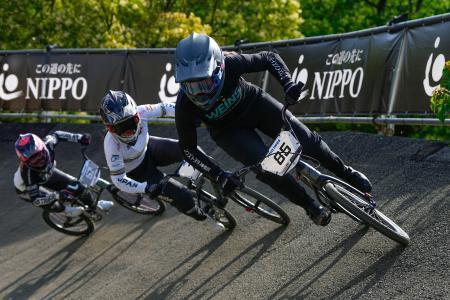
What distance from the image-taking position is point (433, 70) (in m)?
9.22

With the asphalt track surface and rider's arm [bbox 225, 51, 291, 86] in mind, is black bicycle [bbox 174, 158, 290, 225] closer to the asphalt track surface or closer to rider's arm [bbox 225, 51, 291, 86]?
the asphalt track surface

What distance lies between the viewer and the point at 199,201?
26.7 ft

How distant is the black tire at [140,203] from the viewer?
9586mm

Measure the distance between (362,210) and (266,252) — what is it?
1759 millimetres

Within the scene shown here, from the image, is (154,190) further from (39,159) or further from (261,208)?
(39,159)

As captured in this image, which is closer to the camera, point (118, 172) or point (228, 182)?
point (228, 182)

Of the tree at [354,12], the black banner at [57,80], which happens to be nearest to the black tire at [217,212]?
the black banner at [57,80]

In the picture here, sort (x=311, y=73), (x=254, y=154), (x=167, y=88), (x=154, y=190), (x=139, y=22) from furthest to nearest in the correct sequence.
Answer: (x=139, y=22)
(x=167, y=88)
(x=311, y=73)
(x=154, y=190)
(x=254, y=154)

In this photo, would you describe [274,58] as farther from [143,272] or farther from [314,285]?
[143,272]

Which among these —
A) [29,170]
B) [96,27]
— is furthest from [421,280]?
[96,27]

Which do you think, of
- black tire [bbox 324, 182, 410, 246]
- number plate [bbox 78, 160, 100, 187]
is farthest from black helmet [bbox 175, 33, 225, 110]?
number plate [bbox 78, 160, 100, 187]

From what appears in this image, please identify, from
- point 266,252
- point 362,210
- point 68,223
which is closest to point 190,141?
point 266,252

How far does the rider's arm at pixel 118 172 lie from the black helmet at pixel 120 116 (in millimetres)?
174

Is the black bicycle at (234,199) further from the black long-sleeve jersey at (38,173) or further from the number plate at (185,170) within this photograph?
the black long-sleeve jersey at (38,173)
